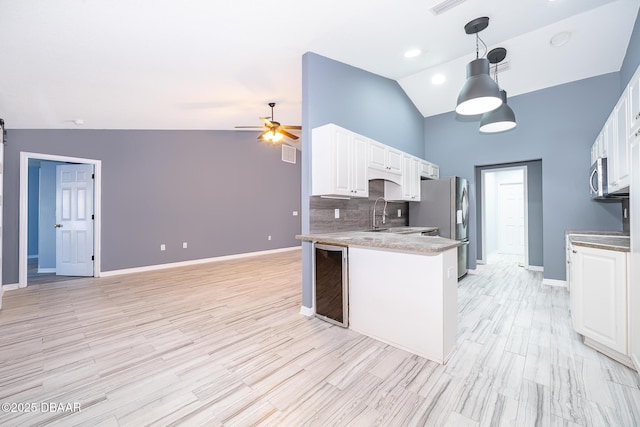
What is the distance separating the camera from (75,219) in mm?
5059

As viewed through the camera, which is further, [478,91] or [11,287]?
[11,287]

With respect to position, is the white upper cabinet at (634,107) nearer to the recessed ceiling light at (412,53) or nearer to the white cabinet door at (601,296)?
the white cabinet door at (601,296)

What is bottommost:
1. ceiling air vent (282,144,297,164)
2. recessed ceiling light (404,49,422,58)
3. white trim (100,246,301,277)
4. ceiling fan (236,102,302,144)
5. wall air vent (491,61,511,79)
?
white trim (100,246,301,277)

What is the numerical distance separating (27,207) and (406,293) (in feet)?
21.4

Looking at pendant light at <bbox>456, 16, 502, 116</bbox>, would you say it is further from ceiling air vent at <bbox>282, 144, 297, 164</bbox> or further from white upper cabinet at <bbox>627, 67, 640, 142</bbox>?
ceiling air vent at <bbox>282, 144, 297, 164</bbox>

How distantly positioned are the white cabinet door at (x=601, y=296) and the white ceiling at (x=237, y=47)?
258 cm

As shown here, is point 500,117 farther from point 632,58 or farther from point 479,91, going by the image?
point 632,58

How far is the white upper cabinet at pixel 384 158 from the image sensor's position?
145 inches

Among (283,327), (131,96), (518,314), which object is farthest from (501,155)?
(131,96)

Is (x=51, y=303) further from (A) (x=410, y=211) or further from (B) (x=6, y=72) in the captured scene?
(A) (x=410, y=211)

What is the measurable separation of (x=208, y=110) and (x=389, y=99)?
315 centimetres

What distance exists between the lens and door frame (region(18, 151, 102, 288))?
4.34 m

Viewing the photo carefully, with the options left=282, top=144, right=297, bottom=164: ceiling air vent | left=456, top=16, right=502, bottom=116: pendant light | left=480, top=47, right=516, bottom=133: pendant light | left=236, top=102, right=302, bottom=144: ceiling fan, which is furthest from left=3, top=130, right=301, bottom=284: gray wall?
left=456, top=16, right=502, bottom=116: pendant light

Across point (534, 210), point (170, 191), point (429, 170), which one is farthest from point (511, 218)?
point (170, 191)
